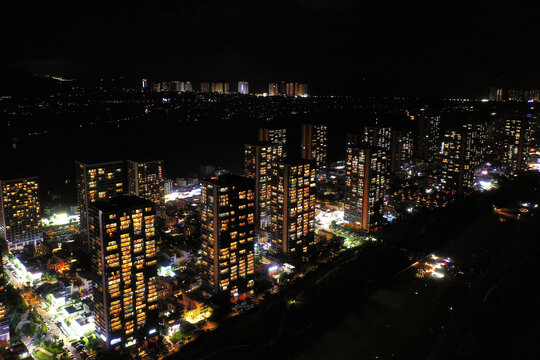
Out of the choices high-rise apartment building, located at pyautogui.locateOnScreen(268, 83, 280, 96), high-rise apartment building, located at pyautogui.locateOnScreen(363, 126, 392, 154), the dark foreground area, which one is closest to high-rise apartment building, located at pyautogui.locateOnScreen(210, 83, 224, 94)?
high-rise apartment building, located at pyautogui.locateOnScreen(268, 83, 280, 96)

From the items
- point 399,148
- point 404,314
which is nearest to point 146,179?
point 404,314

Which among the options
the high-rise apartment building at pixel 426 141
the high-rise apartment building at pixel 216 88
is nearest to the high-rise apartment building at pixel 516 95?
the high-rise apartment building at pixel 426 141

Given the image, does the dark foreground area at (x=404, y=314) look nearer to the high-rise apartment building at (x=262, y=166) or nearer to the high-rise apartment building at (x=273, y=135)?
the high-rise apartment building at (x=262, y=166)

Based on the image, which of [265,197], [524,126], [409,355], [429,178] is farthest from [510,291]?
[524,126]

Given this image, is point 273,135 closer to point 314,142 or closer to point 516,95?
point 314,142

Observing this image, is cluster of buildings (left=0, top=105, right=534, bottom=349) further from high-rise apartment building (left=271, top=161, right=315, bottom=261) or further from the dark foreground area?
the dark foreground area
